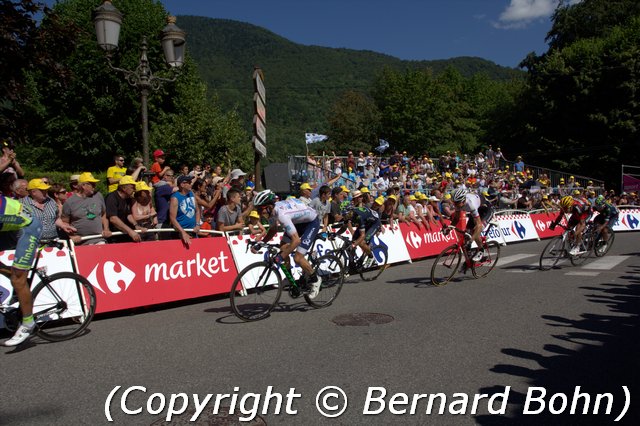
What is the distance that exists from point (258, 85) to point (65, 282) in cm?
504

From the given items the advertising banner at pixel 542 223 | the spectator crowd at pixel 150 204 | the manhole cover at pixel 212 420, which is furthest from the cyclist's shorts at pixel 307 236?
the advertising banner at pixel 542 223

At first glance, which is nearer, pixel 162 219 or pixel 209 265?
pixel 209 265

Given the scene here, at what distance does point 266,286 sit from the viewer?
7320mm

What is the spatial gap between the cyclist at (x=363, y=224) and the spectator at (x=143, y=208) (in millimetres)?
3839

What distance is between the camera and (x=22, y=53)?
7242 mm

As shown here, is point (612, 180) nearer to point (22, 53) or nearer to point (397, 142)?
point (397, 142)

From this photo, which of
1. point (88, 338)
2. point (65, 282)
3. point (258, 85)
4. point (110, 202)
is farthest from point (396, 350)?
point (258, 85)

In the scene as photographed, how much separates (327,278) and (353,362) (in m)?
3.07

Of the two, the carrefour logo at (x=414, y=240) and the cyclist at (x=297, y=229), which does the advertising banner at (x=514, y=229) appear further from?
the cyclist at (x=297, y=229)

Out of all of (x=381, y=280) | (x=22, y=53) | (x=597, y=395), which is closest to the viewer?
(x=597, y=395)

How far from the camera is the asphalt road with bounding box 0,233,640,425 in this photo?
4117 mm

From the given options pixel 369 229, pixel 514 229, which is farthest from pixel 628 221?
pixel 369 229

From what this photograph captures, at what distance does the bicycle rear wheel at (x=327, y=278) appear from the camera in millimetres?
8016

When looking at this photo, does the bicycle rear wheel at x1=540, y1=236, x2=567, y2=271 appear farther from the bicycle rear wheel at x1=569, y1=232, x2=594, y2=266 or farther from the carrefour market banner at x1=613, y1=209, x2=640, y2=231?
the carrefour market banner at x1=613, y1=209, x2=640, y2=231
